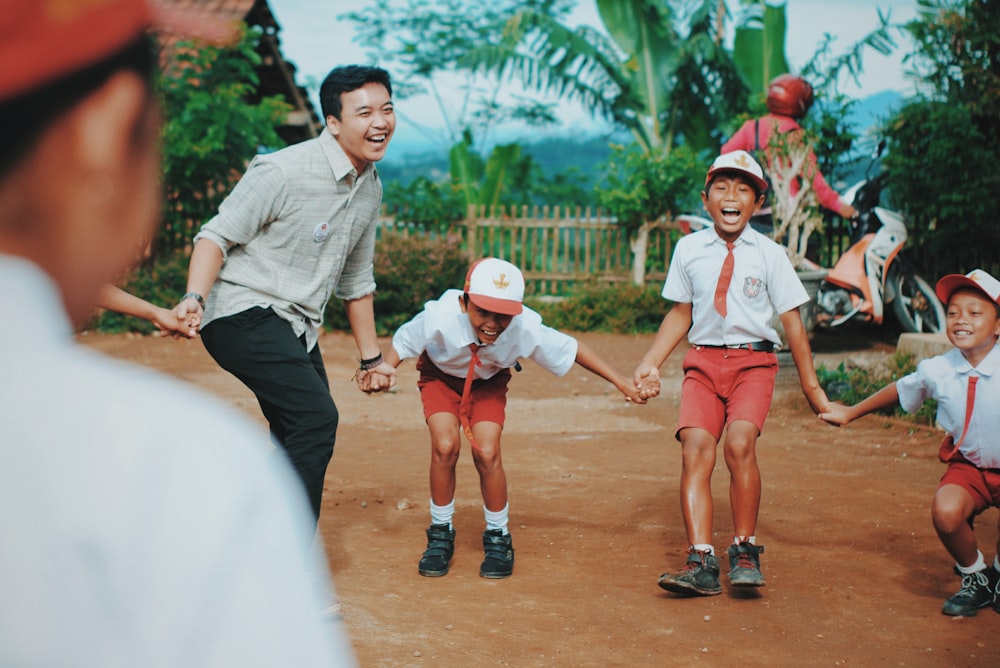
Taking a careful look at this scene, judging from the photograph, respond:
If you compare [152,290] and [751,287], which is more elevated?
[751,287]

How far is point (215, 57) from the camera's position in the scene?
14344 mm

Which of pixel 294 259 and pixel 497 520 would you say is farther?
pixel 497 520

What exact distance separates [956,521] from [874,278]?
7.10m

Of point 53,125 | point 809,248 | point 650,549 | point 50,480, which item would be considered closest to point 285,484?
point 50,480

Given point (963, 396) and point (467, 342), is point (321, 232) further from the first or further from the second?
point (963, 396)

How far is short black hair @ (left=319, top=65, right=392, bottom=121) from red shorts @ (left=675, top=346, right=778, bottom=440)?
5.88 ft

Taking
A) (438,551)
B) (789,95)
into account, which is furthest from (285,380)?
(789,95)

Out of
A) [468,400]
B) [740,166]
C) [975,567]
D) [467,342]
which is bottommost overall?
[975,567]

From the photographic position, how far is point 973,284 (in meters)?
4.75

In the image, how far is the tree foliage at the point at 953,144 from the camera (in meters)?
11.4

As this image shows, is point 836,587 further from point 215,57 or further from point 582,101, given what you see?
point 582,101

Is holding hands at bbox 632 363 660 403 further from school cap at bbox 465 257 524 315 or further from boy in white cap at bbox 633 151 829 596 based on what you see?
school cap at bbox 465 257 524 315

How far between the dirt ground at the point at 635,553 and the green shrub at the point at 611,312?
4643 millimetres

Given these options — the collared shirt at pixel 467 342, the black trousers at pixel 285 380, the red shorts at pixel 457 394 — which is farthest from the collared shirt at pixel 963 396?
the black trousers at pixel 285 380
